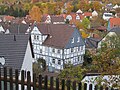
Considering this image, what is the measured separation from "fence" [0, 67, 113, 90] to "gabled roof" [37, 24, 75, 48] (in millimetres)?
21697

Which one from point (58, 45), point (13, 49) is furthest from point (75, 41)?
point (13, 49)

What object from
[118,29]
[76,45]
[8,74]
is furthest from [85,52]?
[8,74]

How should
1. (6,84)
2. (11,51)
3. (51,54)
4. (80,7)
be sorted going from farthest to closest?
(80,7) < (51,54) < (11,51) < (6,84)

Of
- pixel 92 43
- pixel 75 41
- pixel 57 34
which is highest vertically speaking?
pixel 57 34

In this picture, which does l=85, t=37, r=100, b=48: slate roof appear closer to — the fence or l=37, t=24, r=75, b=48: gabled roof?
l=37, t=24, r=75, b=48: gabled roof

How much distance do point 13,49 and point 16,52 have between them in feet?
0.77

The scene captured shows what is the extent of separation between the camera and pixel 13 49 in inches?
496

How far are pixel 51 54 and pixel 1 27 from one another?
8841mm

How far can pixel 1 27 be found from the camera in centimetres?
3394

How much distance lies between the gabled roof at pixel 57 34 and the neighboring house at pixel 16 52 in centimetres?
1328

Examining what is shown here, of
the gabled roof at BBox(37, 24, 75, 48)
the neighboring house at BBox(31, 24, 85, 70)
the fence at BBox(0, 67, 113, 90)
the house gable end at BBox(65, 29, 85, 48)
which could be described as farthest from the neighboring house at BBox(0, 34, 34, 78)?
the house gable end at BBox(65, 29, 85, 48)

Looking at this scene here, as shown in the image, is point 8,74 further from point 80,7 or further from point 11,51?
point 80,7

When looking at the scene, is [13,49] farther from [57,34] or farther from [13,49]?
[57,34]

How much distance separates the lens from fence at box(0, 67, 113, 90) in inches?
164
